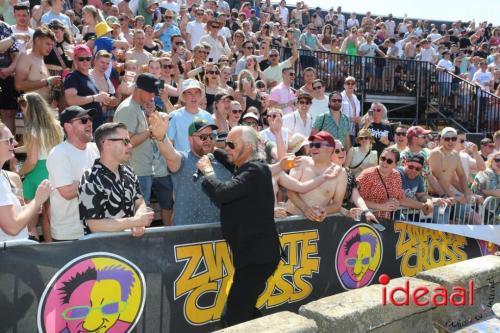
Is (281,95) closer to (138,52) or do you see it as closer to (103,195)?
(138,52)

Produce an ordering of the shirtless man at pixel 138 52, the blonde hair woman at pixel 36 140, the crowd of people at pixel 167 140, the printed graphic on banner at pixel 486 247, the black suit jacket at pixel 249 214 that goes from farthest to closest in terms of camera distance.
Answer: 1. the shirtless man at pixel 138 52
2. the printed graphic on banner at pixel 486 247
3. the blonde hair woman at pixel 36 140
4. the crowd of people at pixel 167 140
5. the black suit jacket at pixel 249 214

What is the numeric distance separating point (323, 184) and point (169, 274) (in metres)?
2.02

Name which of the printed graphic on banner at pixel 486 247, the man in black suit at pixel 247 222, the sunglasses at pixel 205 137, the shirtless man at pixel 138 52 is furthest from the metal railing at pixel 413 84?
the man in black suit at pixel 247 222

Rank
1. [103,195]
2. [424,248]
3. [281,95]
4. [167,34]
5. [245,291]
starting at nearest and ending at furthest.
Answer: [103,195] < [245,291] < [424,248] < [281,95] < [167,34]

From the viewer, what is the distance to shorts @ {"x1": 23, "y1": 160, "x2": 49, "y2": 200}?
17.3 ft

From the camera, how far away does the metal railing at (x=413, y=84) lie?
49.5ft

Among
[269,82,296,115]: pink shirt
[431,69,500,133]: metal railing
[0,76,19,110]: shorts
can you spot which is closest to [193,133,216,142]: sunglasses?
[0,76,19,110]: shorts

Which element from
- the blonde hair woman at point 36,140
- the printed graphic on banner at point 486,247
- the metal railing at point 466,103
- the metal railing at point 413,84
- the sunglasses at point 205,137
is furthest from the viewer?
the metal railing at point 466,103

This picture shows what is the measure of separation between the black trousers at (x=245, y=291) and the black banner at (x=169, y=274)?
41 cm

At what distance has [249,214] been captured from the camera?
4.30 m

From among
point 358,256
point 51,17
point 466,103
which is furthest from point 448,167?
point 466,103

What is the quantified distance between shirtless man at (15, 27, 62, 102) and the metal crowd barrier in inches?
177

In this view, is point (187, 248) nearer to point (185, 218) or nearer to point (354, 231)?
point (185, 218)

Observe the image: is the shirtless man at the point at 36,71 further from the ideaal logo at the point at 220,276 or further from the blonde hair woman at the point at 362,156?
the blonde hair woman at the point at 362,156
